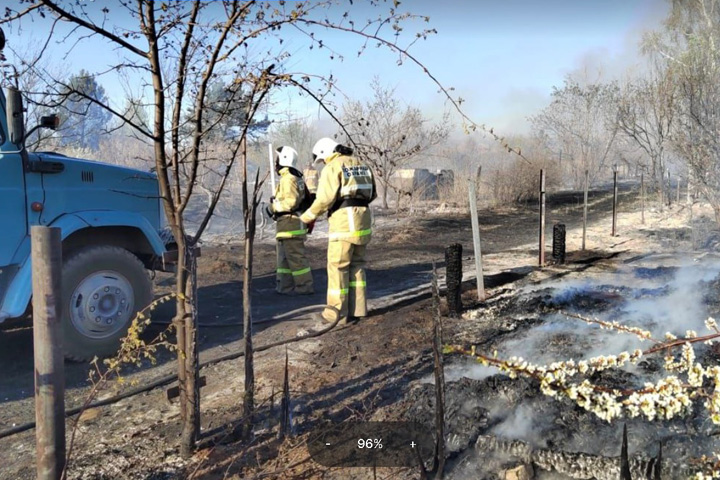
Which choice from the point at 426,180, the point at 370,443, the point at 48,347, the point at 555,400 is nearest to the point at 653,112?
the point at 426,180

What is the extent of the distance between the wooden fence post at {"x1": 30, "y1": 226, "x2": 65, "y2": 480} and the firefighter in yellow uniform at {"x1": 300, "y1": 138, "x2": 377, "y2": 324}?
345cm

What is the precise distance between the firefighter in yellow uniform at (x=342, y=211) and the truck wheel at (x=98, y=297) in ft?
5.69

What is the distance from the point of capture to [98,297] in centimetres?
458

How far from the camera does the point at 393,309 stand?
6.07 m

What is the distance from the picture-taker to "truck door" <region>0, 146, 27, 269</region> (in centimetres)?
403

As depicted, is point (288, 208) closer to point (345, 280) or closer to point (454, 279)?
point (345, 280)

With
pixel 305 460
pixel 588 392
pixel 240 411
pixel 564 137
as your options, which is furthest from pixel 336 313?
pixel 564 137

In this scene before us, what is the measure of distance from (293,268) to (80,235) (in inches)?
105

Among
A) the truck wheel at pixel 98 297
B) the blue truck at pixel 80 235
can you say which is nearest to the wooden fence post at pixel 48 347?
the blue truck at pixel 80 235

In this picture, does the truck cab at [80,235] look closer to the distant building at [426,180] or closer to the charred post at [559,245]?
the charred post at [559,245]

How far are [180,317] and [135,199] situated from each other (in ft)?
9.50

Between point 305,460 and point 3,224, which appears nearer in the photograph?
point 305,460

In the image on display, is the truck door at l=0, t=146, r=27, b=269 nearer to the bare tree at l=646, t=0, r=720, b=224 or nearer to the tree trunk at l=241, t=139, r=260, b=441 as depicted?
the tree trunk at l=241, t=139, r=260, b=441

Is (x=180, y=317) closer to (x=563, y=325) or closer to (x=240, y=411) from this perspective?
(x=240, y=411)
